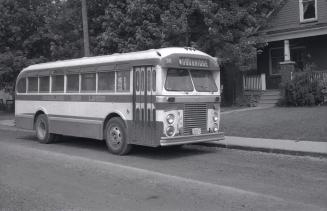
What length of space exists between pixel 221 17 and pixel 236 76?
4.97m

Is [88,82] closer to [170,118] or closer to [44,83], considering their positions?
[44,83]

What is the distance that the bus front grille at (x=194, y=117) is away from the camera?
12.1 m

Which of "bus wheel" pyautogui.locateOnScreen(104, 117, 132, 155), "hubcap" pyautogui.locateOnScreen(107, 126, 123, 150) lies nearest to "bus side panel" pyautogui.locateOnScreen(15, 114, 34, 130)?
"bus wheel" pyautogui.locateOnScreen(104, 117, 132, 155)

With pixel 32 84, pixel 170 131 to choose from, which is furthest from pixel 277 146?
pixel 32 84

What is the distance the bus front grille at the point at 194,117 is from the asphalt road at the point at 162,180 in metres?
0.74

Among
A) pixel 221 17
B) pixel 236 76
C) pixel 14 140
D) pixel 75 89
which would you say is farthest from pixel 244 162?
pixel 236 76

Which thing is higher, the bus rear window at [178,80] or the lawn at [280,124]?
the bus rear window at [178,80]

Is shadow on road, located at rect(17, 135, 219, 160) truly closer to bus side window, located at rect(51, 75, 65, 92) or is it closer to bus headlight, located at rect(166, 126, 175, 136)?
bus headlight, located at rect(166, 126, 175, 136)

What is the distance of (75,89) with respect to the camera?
1430cm

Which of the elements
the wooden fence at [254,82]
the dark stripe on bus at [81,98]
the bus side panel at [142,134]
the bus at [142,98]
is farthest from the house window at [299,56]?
the bus side panel at [142,134]

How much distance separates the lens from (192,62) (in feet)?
40.8

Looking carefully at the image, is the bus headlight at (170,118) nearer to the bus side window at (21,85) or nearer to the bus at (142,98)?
the bus at (142,98)

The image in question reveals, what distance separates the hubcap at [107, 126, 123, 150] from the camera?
12.6 meters

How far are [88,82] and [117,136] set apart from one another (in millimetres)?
2089
